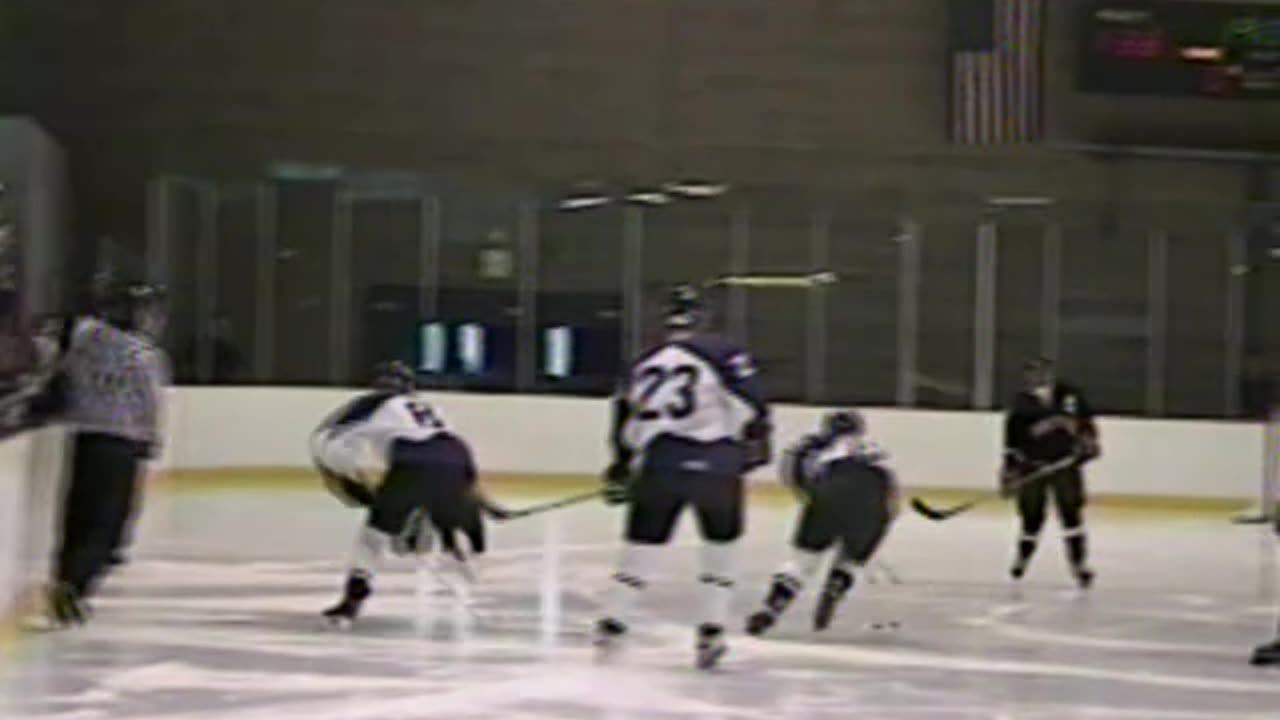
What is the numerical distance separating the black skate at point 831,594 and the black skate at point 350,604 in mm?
1440

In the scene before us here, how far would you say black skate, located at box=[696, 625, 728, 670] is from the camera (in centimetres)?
596

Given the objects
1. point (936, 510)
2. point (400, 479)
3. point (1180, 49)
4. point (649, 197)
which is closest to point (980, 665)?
point (400, 479)

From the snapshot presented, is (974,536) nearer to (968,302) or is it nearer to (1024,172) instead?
(968,302)

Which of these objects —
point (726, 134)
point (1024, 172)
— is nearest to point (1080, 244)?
point (1024, 172)

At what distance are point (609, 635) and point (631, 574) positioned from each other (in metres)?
0.29

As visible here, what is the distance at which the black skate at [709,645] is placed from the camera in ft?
19.5

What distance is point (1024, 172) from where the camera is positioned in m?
11.8

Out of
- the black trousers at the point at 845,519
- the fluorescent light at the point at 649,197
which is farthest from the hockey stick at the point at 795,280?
the black trousers at the point at 845,519

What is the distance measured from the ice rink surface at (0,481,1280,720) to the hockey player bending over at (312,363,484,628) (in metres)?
0.25

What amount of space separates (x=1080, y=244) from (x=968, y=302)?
709 mm

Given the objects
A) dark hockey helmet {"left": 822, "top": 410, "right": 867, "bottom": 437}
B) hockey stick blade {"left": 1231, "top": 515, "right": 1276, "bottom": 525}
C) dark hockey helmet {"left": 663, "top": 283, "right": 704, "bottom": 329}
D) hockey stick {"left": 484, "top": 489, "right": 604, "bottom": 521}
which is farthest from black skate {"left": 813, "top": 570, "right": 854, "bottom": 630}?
hockey stick blade {"left": 1231, "top": 515, "right": 1276, "bottom": 525}

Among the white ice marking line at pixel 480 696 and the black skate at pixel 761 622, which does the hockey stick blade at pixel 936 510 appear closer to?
the black skate at pixel 761 622

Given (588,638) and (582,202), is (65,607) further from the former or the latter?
(582,202)

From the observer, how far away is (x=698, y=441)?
5.94m
